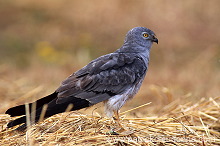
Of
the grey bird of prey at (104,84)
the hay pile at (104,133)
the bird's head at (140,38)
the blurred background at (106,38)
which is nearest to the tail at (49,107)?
the grey bird of prey at (104,84)

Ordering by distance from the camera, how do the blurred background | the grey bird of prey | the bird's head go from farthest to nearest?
the blurred background, the bird's head, the grey bird of prey

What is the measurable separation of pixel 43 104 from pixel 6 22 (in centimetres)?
997

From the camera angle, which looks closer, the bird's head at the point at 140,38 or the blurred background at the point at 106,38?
the bird's head at the point at 140,38

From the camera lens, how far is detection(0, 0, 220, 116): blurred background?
1058cm

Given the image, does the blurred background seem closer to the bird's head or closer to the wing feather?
the bird's head

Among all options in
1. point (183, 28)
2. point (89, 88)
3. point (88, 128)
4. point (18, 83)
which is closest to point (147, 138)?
point (88, 128)

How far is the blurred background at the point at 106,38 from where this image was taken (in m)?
10.6

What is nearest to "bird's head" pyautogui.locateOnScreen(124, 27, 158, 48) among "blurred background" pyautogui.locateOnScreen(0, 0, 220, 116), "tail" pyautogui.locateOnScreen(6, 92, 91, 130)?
"tail" pyautogui.locateOnScreen(6, 92, 91, 130)

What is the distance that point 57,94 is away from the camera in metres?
5.47

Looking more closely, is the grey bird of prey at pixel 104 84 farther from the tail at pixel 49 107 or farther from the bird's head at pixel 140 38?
the bird's head at pixel 140 38

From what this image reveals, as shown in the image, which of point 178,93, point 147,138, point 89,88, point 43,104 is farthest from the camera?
point 178,93

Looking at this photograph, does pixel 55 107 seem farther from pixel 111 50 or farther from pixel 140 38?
pixel 111 50

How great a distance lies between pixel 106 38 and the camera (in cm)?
1387

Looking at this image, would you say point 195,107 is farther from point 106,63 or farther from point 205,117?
point 106,63
